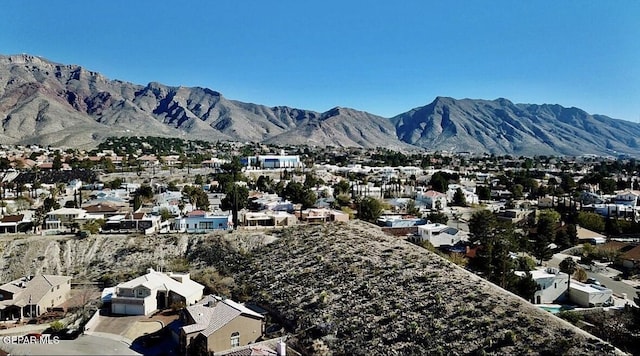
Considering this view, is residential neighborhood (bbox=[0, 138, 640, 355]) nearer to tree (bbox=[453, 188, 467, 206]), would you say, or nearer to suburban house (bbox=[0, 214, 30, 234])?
suburban house (bbox=[0, 214, 30, 234])

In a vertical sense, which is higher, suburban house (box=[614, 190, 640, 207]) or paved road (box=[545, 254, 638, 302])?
suburban house (box=[614, 190, 640, 207])

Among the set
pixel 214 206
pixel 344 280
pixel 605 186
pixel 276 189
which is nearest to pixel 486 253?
pixel 344 280

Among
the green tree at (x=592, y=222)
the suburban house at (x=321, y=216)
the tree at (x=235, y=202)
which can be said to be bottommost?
the green tree at (x=592, y=222)

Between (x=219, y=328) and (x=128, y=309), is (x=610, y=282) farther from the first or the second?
(x=128, y=309)

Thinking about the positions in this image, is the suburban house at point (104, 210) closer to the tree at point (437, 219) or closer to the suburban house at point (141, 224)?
the suburban house at point (141, 224)

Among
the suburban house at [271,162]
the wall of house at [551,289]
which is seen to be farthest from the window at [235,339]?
the suburban house at [271,162]

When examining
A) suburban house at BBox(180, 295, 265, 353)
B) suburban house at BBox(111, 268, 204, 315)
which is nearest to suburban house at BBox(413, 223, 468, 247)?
suburban house at BBox(111, 268, 204, 315)
